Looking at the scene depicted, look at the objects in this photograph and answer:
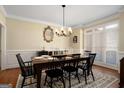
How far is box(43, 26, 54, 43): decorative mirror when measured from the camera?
592 centimetres

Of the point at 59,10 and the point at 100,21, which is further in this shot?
the point at 100,21

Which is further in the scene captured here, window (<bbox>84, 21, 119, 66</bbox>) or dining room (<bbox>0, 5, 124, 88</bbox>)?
window (<bbox>84, 21, 119, 66</bbox>)

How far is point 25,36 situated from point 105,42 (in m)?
4.03

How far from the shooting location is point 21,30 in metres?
5.09

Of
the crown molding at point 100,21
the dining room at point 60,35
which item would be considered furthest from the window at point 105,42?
the crown molding at point 100,21

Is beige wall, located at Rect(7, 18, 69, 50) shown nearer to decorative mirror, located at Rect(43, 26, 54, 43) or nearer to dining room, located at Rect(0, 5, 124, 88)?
dining room, located at Rect(0, 5, 124, 88)

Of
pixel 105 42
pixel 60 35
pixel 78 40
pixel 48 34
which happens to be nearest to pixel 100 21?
pixel 105 42

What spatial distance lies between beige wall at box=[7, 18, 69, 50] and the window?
2.33m

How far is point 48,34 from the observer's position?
605cm

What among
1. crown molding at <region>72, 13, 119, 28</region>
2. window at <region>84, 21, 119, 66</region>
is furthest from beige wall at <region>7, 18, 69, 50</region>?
window at <region>84, 21, 119, 66</region>

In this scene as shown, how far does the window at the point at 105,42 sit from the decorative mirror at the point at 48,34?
2273 mm

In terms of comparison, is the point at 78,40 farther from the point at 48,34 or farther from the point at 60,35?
the point at 60,35
